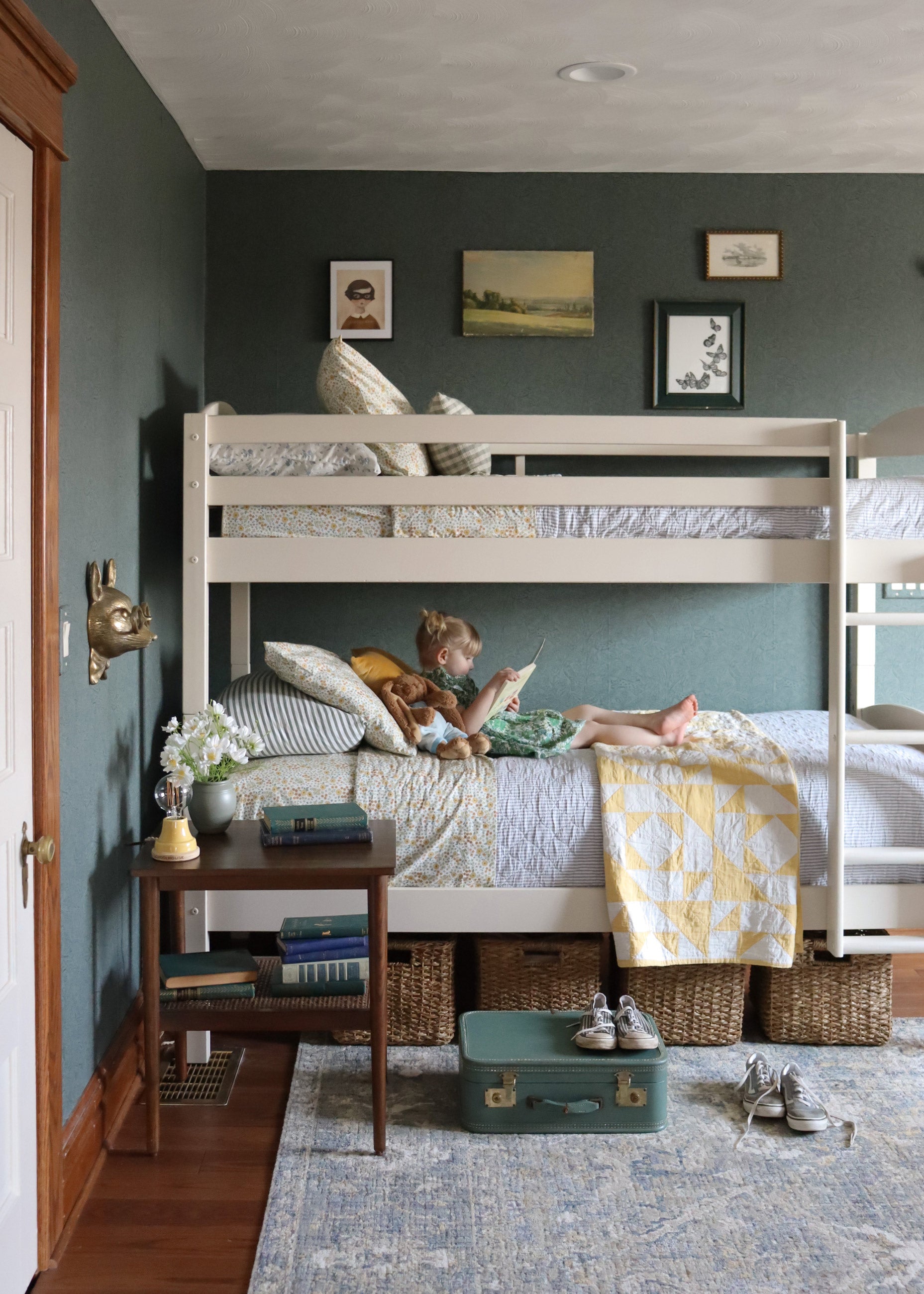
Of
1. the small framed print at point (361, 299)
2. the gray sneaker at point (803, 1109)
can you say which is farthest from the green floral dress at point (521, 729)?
the small framed print at point (361, 299)

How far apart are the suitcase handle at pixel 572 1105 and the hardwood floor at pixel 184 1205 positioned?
55 centimetres

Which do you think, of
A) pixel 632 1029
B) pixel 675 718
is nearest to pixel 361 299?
pixel 675 718

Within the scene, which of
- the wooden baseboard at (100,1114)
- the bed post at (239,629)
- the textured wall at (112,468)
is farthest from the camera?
the bed post at (239,629)

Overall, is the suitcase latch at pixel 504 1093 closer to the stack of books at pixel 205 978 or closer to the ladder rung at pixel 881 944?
the stack of books at pixel 205 978

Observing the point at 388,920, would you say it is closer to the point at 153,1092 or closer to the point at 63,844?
the point at 153,1092

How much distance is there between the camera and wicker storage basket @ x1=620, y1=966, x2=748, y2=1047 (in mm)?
2852

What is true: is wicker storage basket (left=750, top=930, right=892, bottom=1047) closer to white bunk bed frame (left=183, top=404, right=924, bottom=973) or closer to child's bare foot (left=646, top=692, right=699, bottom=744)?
white bunk bed frame (left=183, top=404, right=924, bottom=973)

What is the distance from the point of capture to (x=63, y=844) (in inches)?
87.4

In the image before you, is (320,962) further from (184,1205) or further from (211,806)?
(184,1205)

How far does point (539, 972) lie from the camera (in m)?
2.88

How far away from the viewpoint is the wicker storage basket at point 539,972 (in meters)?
2.87

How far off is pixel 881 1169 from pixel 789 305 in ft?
8.81

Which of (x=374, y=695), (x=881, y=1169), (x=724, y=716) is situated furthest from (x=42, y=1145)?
(x=724, y=716)

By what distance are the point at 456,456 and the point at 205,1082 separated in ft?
5.45
